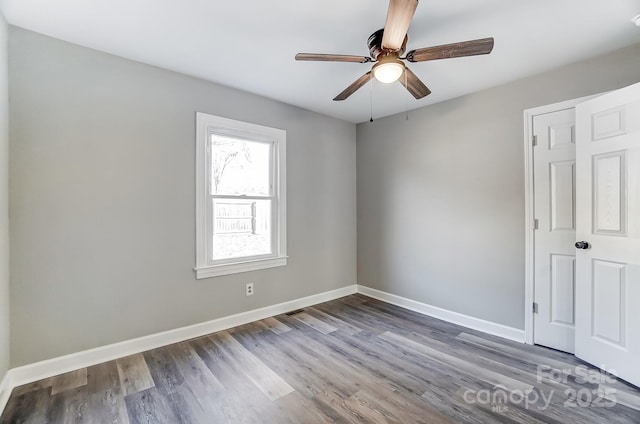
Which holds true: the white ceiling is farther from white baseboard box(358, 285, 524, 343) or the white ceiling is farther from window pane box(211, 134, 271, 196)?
white baseboard box(358, 285, 524, 343)

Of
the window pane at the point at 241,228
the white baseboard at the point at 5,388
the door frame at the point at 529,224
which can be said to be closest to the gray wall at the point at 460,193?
the door frame at the point at 529,224

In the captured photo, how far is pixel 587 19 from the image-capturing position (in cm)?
192

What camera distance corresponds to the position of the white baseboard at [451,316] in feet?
9.27

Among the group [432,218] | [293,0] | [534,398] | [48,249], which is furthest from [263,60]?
[534,398]

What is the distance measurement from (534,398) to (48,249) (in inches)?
142

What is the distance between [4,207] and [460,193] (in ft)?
12.9

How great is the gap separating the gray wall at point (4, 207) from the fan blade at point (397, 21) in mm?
2496

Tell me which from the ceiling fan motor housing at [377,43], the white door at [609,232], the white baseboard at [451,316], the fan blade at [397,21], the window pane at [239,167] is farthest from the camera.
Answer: the window pane at [239,167]

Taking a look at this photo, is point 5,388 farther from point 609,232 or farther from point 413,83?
point 609,232

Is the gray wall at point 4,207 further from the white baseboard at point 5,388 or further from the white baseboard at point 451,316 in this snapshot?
the white baseboard at point 451,316

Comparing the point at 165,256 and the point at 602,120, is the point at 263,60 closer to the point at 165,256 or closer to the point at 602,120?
the point at 165,256

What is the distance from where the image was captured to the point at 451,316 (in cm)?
325

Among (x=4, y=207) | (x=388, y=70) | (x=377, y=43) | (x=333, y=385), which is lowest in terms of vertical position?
(x=333, y=385)

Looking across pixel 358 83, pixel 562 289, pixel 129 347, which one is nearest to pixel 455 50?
pixel 358 83
